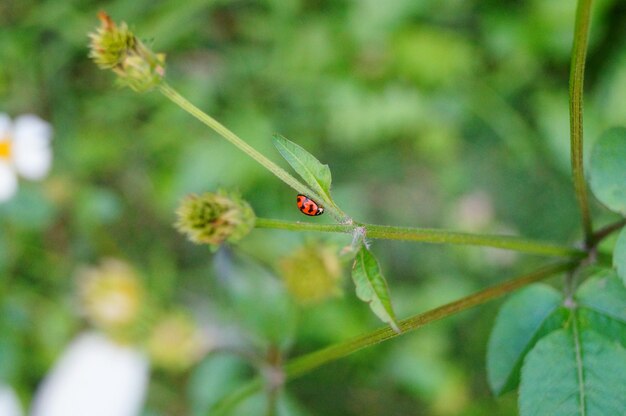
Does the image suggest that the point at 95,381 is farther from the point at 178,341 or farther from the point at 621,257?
the point at 621,257

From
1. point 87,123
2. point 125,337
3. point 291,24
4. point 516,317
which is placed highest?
point 291,24

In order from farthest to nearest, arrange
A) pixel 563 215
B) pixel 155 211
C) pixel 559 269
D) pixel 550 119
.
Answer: pixel 155 211 → pixel 563 215 → pixel 550 119 → pixel 559 269

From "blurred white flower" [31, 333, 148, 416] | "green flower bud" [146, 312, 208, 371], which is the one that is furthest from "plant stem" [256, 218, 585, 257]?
"blurred white flower" [31, 333, 148, 416]

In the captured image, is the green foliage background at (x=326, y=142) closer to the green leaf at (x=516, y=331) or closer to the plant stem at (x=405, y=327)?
the plant stem at (x=405, y=327)

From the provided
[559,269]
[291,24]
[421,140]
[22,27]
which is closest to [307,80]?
[291,24]

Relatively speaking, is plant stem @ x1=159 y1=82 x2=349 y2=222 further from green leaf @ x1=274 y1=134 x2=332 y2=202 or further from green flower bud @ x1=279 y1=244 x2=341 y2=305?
green flower bud @ x1=279 y1=244 x2=341 y2=305

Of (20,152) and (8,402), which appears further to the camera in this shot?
(8,402)

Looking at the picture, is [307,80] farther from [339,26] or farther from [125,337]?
[125,337]

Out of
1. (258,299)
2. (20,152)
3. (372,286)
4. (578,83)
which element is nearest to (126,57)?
(372,286)
